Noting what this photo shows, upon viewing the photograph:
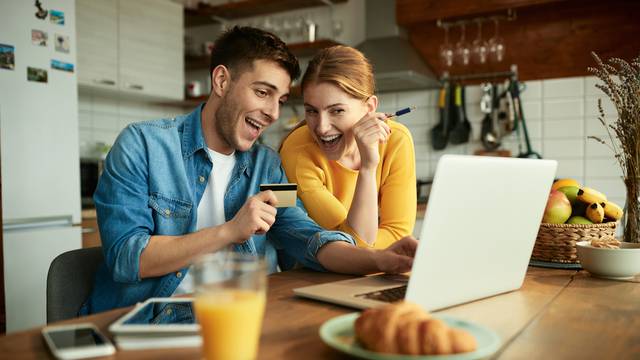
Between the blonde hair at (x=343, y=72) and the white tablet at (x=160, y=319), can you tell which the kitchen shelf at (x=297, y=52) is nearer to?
the blonde hair at (x=343, y=72)

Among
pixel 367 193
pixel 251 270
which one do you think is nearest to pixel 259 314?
pixel 251 270

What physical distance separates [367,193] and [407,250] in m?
0.46

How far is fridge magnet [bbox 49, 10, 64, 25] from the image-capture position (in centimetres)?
279

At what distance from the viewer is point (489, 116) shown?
11.3 feet

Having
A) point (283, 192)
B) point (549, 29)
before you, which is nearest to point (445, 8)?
point (549, 29)

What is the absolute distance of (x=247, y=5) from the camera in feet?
12.9

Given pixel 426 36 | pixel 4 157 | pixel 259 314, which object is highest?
pixel 426 36

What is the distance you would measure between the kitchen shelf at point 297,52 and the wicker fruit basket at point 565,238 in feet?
8.46

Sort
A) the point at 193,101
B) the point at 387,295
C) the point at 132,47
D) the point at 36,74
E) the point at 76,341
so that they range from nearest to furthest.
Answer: the point at 76,341 → the point at 387,295 → the point at 36,74 → the point at 132,47 → the point at 193,101

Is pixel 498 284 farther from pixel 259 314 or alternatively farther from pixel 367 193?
pixel 367 193

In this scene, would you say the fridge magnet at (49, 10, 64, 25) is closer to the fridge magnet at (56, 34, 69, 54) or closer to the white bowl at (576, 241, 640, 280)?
Result: the fridge magnet at (56, 34, 69, 54)

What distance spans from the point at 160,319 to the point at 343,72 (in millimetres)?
1022

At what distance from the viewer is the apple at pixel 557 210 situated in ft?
4.40

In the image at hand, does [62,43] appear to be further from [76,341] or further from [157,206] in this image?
[76,341]
